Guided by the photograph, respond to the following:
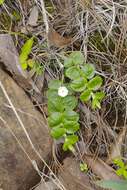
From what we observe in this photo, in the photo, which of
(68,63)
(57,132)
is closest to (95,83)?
(68,63)

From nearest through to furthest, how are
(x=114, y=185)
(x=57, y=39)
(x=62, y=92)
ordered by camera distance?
(x=114, y=185) → (x=62, y=92) → (x=57, y=39)

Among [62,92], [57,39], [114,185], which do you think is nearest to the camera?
[114,185]

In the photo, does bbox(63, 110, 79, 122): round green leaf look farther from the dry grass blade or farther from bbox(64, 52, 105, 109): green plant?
the dry grass blade

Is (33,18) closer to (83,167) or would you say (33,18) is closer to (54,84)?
(54,84)

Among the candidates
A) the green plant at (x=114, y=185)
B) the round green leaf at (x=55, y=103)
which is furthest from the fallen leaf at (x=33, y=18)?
the green plant at (x=114, y=185)

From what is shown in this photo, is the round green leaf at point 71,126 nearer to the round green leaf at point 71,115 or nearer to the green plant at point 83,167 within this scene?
the round green leaf at point 71,115

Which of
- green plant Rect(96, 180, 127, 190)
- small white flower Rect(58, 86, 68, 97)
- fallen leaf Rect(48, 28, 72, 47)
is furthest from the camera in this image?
fallen leaf Rect(48, 28, 72, 47)

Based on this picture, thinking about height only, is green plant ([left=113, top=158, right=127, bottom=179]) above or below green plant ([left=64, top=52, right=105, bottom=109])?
below

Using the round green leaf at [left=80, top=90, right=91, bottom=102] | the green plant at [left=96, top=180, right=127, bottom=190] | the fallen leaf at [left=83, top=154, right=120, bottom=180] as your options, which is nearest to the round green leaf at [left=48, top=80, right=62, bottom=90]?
the round green leaf at [left=80, top=90, right=91, bottom=102]
